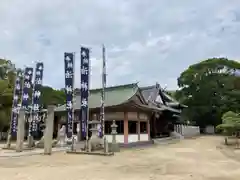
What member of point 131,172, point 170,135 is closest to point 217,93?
point 170,135

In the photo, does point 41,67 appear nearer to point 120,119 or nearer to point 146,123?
point 120,119

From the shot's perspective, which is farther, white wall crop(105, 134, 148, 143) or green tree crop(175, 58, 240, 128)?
green tree crop(175, 58, 240, 128)

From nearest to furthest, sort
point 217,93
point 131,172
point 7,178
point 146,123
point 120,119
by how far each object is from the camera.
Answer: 1. point 7,178
2. point 131,172
3. point 120,119
4. point 146,123
5. point 217,93

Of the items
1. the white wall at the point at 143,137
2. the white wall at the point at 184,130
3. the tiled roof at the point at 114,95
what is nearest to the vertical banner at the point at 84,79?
the tiled roof at the point at 114,95

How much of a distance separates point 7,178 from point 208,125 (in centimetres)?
3642

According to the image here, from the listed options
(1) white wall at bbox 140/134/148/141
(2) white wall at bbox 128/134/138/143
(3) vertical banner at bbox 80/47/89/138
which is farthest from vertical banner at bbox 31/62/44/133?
(1) white wall at bbox 140/134/148/141

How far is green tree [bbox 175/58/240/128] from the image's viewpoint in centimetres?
3659

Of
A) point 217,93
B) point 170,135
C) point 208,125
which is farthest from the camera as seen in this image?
point 208,125

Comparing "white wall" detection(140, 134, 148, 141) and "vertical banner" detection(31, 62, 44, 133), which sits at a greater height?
"vertical banner" detection(31, 62, 44, 133)

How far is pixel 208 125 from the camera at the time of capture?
40.2 metres

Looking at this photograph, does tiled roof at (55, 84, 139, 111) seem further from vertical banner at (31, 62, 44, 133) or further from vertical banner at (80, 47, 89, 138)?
vertical banner at (80, 47, 89, 138)

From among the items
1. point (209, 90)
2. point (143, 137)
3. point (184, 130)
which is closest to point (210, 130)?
point (209, 90)

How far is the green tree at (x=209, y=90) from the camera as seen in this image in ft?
120

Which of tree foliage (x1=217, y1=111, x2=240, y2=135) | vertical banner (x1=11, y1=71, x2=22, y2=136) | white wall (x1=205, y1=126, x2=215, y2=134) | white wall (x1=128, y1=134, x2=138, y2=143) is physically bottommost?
white wall (x1=128, y1=134, x2=138, y2=143)
